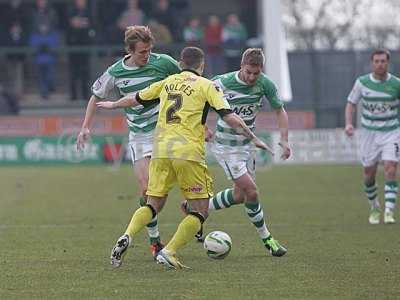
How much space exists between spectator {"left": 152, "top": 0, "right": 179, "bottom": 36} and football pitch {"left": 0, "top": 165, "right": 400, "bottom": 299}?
438 inches

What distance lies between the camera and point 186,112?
10.0 metres

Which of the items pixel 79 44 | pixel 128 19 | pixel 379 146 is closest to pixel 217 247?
pixel 379 146

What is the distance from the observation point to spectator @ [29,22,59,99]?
3147 centimetres

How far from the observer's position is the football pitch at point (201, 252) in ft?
29.4

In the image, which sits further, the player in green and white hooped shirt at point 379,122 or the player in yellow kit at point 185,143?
the player in green and white hooped shirt at point 379,122

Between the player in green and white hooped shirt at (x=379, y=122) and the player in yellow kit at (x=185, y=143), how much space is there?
5.03m

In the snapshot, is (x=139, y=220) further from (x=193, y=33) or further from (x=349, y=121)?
(x=193, y=33)

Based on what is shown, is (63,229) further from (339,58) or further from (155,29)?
(339,58)

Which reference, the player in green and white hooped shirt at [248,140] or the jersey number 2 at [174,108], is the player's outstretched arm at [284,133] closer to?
the player in green and white hooped shirt at [248,140]

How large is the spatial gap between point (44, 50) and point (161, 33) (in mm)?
3289

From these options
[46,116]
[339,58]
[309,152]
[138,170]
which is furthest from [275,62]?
[138,170]

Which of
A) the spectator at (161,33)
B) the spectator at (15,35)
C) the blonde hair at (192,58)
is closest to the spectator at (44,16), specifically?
the spectator at (15,35)

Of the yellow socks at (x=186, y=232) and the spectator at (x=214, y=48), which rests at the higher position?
the yellow socks at (x=186, y=232)

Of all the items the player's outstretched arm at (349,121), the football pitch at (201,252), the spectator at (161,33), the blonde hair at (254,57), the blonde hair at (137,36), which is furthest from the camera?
the spectator at (161,33)
